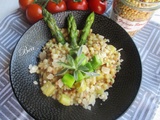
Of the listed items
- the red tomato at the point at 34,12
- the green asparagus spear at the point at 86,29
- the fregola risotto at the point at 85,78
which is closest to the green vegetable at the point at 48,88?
the fregola risotto at the point at 85,78

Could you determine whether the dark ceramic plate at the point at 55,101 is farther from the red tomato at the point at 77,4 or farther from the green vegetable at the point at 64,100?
the red tomato at the point at 77,4

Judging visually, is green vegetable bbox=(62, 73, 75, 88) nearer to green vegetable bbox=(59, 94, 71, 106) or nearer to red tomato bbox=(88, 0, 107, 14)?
green vegetable bbox=(59, 94, 71, 106)

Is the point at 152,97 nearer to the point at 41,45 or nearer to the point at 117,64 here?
the point at 117,64

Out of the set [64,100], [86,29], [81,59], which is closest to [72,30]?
[86,29]

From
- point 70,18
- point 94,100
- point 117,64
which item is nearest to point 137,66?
point 117,64

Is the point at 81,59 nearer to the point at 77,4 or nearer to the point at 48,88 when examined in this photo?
the point at 48,88
